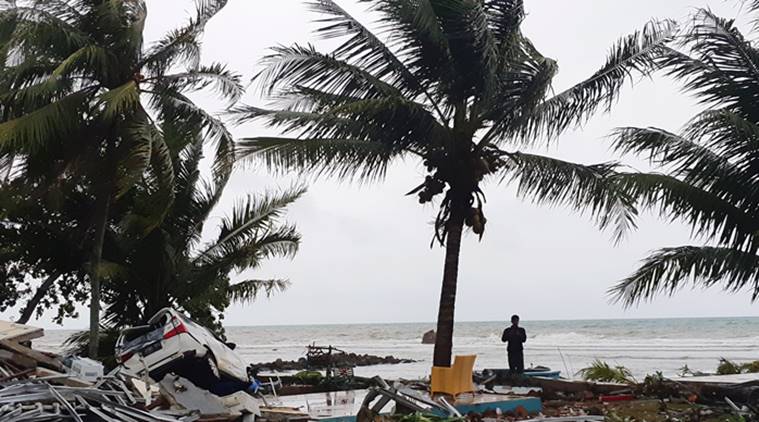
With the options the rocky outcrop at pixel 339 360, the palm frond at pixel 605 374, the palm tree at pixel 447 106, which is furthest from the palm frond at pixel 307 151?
the rocky outcrop at pixel 339 360

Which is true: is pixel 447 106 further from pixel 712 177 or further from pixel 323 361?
pixel 323 361

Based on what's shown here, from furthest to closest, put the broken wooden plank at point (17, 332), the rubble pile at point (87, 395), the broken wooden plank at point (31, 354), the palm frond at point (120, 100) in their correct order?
the palm frond at point (120, 100) → the broken wooden plank at point (17, 332) → the broken wooden plank at point (31, 354) → the rubble pile at point (87, 395)

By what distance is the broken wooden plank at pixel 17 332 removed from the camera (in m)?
10.5

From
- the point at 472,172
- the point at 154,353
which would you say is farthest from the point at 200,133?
the point at 154,353

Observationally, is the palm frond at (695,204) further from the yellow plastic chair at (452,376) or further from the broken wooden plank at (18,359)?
the broken wooden plank at (18,359)

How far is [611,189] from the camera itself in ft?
43.9

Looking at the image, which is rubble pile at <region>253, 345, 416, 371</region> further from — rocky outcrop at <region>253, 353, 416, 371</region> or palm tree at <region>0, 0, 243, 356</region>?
palm tree at <region>0, 0, 243, 356</region>

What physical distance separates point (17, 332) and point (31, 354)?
74 centimetres

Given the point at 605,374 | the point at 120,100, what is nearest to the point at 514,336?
the point at 605,374

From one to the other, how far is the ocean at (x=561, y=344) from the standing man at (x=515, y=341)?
20.1 feet

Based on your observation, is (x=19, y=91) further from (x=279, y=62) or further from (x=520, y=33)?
(x=520, y=33)

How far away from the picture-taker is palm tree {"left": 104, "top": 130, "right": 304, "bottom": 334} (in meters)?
18.2

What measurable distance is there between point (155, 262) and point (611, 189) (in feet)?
31.3

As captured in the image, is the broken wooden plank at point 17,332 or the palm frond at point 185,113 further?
the palm frond at point 185,113
